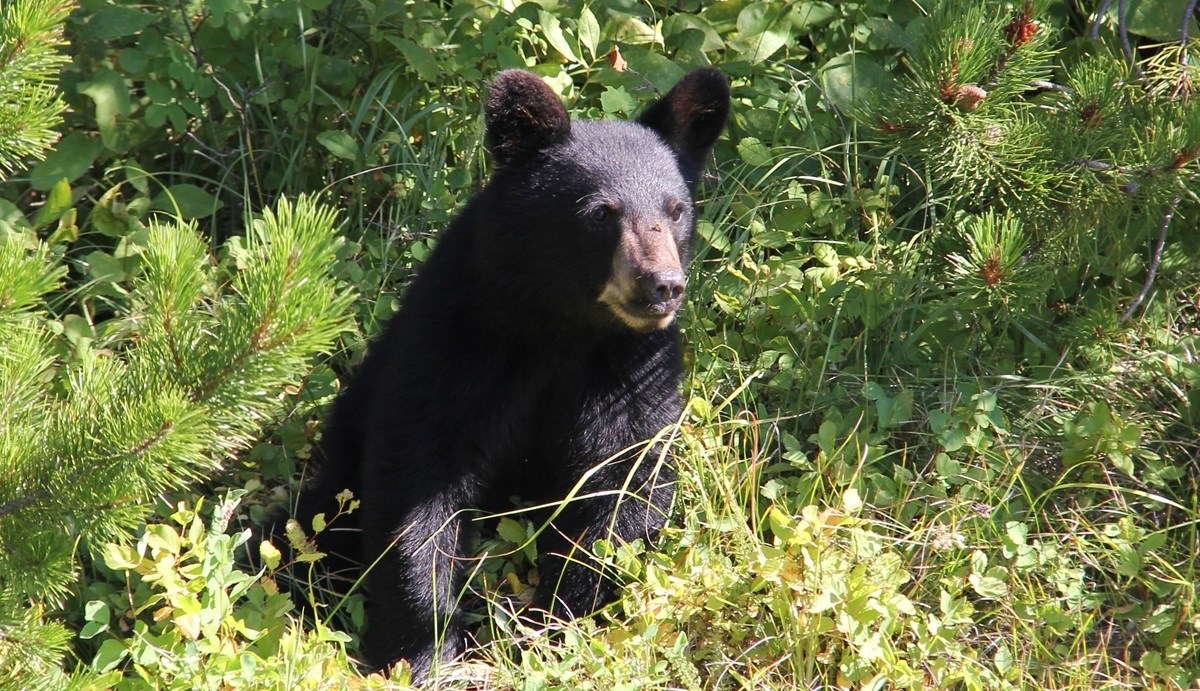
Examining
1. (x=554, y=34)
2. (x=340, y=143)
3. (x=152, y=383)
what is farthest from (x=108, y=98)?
(x=152, y=383)

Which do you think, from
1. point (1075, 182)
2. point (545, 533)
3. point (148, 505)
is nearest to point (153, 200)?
point (545, 533)

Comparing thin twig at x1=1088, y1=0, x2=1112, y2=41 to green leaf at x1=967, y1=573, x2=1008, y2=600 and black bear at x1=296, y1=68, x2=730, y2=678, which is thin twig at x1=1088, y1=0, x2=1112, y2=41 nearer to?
black bear at x1=296, y1=68, x2=730, y2=678

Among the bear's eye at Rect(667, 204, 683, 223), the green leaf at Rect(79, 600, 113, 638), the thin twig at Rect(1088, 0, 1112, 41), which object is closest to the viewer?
the green leaf at Rect(79, 600, 113, 638)

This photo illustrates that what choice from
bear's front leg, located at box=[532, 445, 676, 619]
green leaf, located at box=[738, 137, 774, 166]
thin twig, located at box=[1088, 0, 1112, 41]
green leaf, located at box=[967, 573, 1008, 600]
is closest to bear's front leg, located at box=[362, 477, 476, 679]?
bear's front leg, located at box=[532, 445, 676, 619]

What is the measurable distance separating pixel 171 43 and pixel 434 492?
7.34 ft

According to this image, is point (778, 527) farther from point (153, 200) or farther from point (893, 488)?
point (153, 200)

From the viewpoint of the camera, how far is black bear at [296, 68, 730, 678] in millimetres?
3465

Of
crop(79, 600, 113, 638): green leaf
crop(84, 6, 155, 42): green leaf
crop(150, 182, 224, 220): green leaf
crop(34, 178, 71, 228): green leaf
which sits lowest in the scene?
crop(79, 600, 113, 638): green leaf

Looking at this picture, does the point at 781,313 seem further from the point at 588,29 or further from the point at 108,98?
the point at 108,98

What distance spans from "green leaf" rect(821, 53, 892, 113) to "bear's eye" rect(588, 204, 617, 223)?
1.70 meters

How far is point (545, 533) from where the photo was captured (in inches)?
154

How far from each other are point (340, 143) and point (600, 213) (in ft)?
5.55

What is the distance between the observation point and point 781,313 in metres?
4.35

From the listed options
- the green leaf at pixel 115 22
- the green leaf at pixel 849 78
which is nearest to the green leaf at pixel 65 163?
the green leaf at pixel 115 22
